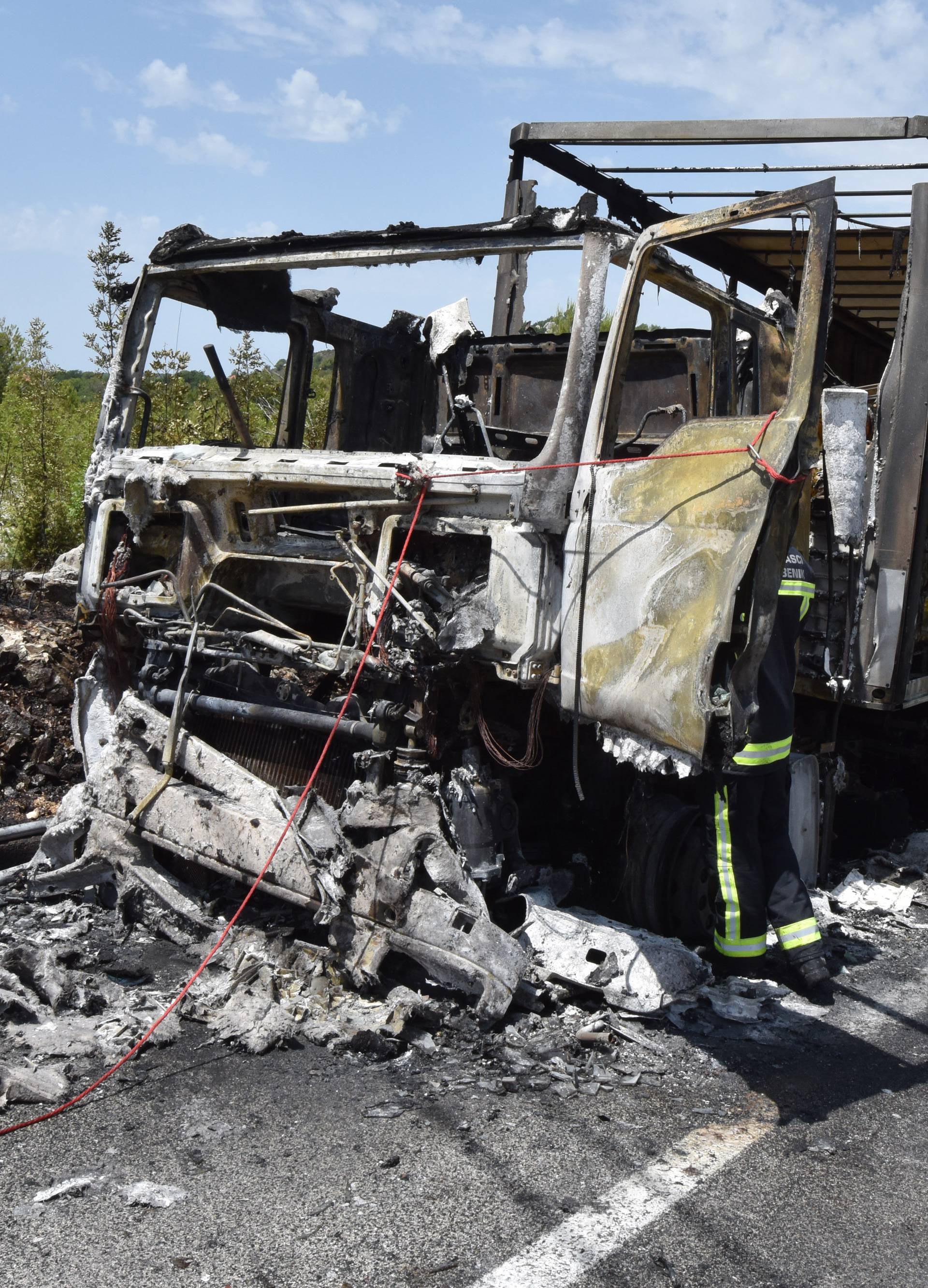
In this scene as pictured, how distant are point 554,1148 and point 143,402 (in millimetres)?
3592

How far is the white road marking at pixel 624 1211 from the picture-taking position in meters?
2.25

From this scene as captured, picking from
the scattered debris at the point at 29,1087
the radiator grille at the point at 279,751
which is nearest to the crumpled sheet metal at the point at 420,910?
the radiator grille at the point at 279,751

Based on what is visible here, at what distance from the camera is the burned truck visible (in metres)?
3.19

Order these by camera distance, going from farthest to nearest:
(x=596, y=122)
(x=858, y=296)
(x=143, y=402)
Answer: (x=858, y=296) < (x=596, y=122) < (x=143, y=402)

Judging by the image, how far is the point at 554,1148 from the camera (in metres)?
2.77

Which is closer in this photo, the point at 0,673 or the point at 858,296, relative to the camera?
the point at 0,673

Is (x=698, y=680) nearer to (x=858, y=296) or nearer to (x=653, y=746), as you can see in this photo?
(x=653, y=746)

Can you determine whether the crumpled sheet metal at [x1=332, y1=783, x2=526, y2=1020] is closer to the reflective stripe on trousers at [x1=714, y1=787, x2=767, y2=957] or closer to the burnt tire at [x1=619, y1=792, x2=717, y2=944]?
the burnt tire at [x1=619, y1=792, x2=717, y2=944]

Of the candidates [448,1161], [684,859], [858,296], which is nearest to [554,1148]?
[448,1161]

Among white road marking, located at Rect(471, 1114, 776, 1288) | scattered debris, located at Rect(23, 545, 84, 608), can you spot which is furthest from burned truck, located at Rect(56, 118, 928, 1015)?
scattered debris, located at Rect(23, 545, 84, 608)

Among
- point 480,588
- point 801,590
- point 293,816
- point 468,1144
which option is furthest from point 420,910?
point 801,590

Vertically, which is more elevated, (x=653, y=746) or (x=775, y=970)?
(x=653, y=746)

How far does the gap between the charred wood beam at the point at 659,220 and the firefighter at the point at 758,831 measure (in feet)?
13.3

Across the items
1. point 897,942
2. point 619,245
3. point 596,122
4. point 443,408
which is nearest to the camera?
point 619,245
